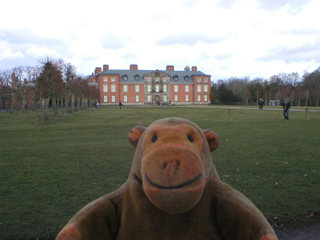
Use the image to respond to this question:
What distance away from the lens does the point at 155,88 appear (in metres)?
78.4

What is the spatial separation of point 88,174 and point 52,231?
2.61m

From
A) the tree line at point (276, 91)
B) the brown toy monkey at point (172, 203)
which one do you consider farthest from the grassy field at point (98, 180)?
the tree line at point (276, 91)

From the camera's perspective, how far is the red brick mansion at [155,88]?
77.7 m

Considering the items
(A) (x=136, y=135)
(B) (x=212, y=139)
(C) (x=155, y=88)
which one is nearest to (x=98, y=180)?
(A) (x=136, y=135)

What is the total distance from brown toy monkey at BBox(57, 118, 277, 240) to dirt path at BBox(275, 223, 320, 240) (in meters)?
1.93

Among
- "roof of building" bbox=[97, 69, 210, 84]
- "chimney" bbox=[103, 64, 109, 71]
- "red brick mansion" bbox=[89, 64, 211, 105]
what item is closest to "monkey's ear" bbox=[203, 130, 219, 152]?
"red brick mansion" bbox=[89, 64, 211, 105]

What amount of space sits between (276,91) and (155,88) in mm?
33979

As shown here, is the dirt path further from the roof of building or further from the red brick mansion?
the roof of building

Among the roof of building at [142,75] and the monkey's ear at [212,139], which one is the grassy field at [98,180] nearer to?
the monkey's ear at [212,139]

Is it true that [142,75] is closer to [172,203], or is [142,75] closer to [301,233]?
[301,233]

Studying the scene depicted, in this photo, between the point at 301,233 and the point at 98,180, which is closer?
the point at 301,233

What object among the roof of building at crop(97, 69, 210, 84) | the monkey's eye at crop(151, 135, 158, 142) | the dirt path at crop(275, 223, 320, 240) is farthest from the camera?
the roof of building at crop(97, 69, 210, 84)

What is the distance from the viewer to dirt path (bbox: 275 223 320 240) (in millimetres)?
3311

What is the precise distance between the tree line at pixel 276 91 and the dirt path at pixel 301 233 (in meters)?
65.1
